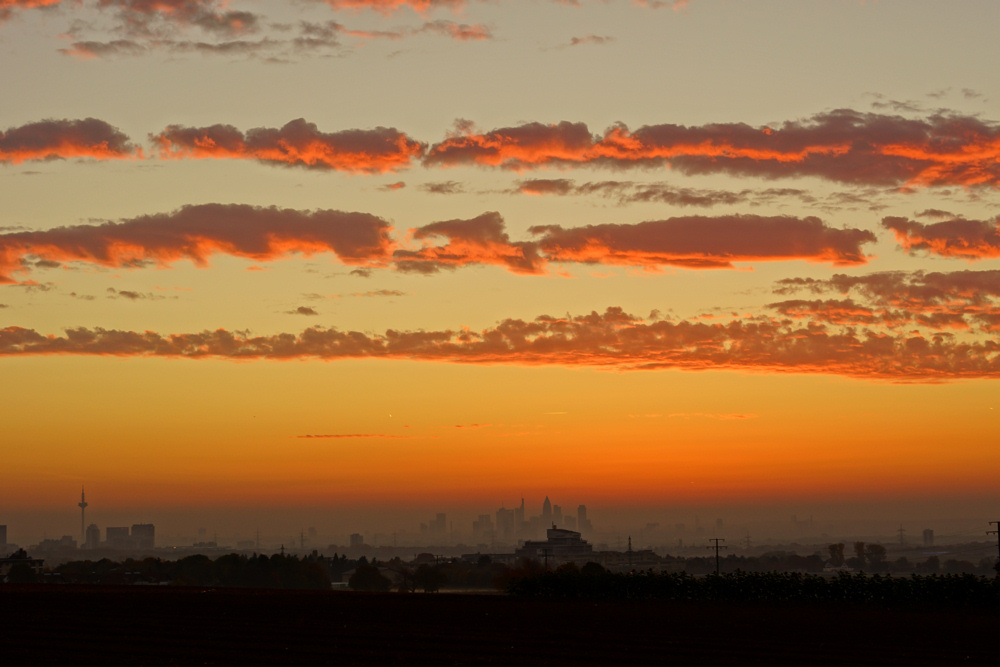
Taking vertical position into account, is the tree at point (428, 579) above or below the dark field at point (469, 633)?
below

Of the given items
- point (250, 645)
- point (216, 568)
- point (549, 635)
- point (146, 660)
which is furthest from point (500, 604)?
point (216, 568)

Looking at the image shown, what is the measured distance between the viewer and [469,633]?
43.9 m

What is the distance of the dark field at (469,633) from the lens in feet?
115

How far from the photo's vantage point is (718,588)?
69.6 m

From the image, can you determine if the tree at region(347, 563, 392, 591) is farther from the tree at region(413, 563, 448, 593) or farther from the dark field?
the dark field

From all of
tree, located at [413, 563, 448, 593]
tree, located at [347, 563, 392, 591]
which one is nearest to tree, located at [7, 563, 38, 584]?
tree, located at [347, 563, 392, 591]

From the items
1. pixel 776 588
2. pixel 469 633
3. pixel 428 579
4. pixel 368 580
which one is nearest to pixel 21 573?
pixel 368 580

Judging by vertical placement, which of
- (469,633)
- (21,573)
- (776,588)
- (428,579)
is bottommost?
(428,579)

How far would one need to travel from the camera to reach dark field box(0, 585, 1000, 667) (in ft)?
115

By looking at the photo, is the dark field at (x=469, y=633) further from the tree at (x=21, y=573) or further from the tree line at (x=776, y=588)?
the tree at (x=21, y=573)

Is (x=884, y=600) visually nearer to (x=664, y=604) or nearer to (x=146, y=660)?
(x=664, y=604)

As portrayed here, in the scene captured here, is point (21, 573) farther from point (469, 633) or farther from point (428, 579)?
point (469, 633)

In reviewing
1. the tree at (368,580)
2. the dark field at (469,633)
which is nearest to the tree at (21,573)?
the tree at (368,580)

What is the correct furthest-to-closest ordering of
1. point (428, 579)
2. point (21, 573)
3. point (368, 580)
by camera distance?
point (428, 579), point (368, 580), point (21, 573)
